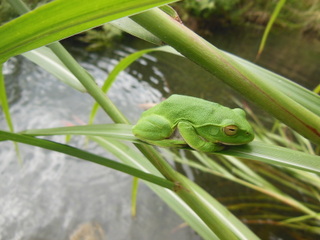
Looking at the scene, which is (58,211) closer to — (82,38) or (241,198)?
(241,198)

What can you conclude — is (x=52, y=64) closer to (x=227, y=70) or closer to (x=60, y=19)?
(x=60, y=19)

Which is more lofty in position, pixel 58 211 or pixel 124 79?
pixel 124 79

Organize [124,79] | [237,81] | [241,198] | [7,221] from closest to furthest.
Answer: [237,81]
[7,221]
[241,198]
[124,79]

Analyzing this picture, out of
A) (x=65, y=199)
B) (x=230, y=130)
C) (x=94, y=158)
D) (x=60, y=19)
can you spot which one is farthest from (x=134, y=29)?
(x=65, y=199)

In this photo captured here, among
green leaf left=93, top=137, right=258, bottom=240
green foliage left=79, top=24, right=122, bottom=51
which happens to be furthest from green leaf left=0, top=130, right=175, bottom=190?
green foliage left=79, top=24, right=122, bottom=51

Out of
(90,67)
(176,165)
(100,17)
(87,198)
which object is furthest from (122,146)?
(90,67)

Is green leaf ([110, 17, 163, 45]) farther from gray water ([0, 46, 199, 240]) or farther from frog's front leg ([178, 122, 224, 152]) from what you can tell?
gray water ([0, 46, 199, 240])
